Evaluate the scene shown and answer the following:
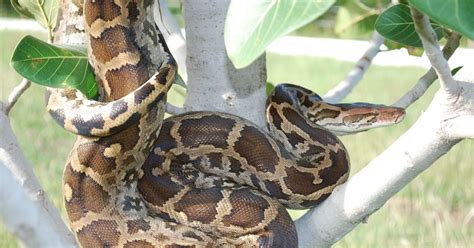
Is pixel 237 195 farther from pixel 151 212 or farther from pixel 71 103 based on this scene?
pixel 71 103

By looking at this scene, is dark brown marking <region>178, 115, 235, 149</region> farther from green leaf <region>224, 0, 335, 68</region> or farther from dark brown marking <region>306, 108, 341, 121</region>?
green leaf <region>224, 0, 335, 68</region>

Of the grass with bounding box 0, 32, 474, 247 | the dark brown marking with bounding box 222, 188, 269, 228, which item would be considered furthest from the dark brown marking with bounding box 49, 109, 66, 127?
the grass with bounding box 0, 32, 474, 247

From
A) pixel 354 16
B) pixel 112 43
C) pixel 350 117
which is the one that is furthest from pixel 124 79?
pixel 354 16

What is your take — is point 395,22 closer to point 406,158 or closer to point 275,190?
point 406,158

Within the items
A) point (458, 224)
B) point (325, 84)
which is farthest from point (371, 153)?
point (325, 84)

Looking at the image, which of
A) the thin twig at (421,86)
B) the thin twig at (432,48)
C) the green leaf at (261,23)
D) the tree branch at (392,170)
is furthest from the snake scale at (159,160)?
the green leaf at (261,23)

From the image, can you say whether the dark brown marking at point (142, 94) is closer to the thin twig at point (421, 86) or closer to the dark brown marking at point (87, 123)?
the dark brown marking at point (87, 123)
